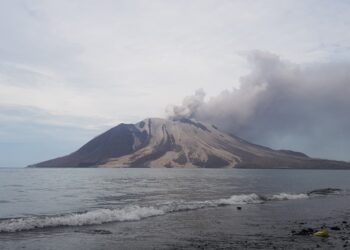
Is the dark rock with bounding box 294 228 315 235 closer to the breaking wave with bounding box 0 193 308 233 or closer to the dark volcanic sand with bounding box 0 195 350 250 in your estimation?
the dark volcanic sand with bounding box 0 195 350 250

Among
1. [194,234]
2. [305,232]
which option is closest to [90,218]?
[194,234]

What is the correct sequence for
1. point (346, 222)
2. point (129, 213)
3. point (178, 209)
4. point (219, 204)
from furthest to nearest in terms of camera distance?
point (219, 204), point (178, 209), point (129, 213), point (346, 222)

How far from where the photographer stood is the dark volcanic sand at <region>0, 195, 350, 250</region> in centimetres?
2059

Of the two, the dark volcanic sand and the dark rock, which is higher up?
the dark rock

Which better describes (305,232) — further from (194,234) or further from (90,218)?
(90,218)

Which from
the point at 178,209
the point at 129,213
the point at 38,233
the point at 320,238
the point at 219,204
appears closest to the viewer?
the point at 320,238

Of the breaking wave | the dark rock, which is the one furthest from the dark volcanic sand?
the breaking wave

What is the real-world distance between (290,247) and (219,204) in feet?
76.8

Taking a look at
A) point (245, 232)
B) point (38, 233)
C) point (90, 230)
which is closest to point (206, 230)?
point (245, 232)

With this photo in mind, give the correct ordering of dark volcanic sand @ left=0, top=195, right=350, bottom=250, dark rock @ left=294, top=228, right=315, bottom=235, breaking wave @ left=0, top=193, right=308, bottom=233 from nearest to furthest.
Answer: dark volcanic sand @ left=0, top=195, right=350, bottom=250 → dark rock @ left=294, top=228, right=315, bottom=235 → breaking wave @ left=0, top=193, right=308, bottom=233

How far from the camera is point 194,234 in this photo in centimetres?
2419

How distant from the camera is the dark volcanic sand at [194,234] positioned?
67.6 ft

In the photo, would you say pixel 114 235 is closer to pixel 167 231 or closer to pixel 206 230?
pixel 167 231

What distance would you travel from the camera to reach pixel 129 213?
32312 millimetres
